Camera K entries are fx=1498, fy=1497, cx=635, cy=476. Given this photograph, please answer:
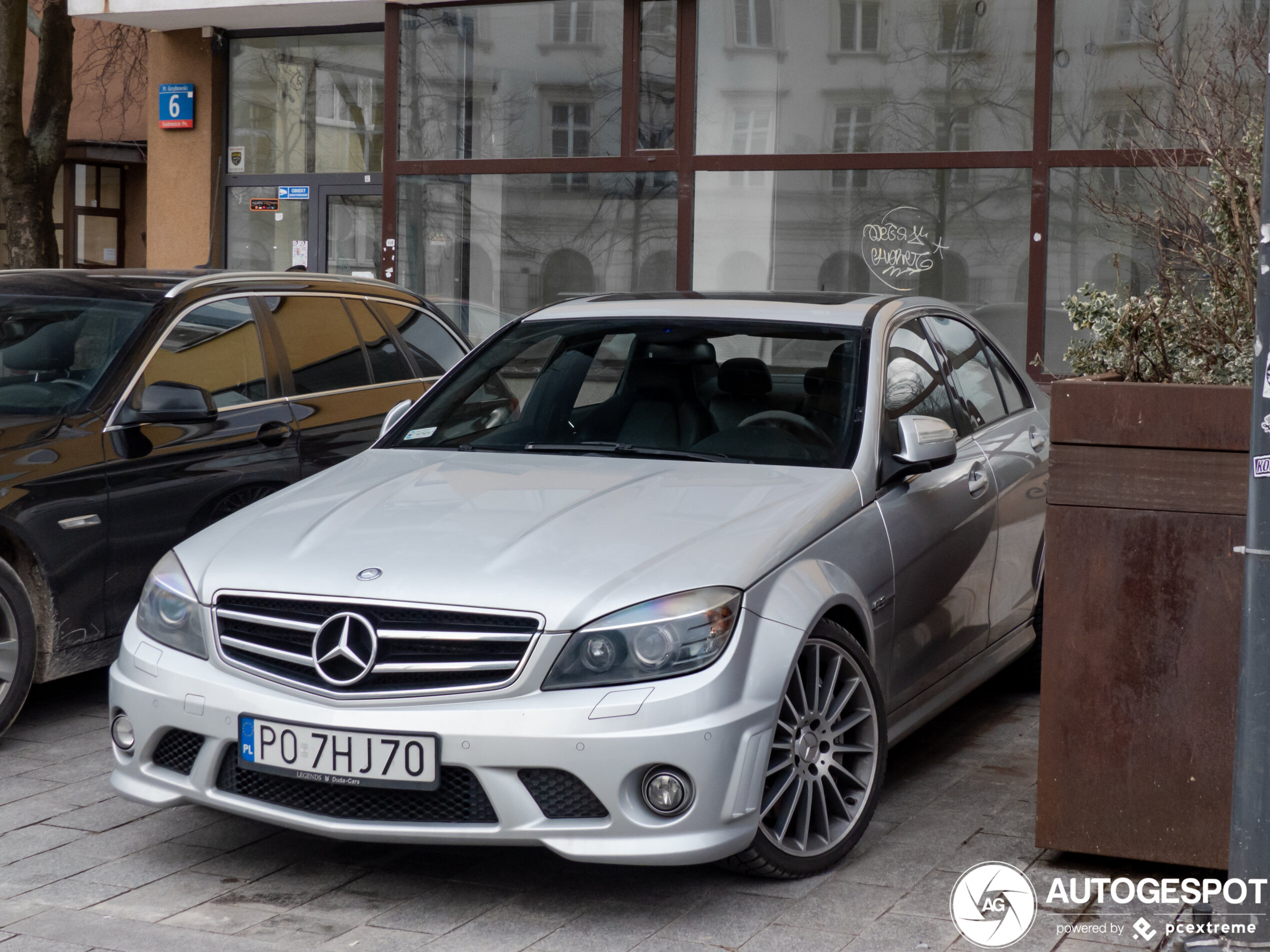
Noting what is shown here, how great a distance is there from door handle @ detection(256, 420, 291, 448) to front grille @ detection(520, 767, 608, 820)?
299cm

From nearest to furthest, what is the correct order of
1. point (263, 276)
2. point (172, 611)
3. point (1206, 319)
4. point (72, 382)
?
point (172, 611), point (1206, 319), point (72, 382), point (263, 276)

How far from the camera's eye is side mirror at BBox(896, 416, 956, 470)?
4.50 meters

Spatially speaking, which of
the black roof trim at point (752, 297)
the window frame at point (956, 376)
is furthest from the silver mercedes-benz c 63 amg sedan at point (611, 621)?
the window frame at point (956, 376)

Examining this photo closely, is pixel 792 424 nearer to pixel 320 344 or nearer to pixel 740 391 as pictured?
pixel 740 391

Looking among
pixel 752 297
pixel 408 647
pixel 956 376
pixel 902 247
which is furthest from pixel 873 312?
pixel 902 247

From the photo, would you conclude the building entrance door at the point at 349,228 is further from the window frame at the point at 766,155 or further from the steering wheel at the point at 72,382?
the steering wheel at the point at 72,382

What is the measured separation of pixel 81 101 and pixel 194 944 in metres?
19.8

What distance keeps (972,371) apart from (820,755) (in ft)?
7.40

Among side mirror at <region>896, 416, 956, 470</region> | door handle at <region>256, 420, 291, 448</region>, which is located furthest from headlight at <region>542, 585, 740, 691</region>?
door handle at <region>256, 420, 291, 448</region>

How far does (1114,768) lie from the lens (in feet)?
12.9

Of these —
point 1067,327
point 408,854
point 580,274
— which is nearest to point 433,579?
point 408,854

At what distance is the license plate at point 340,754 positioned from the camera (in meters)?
3.56

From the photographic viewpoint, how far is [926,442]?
14.8 feet

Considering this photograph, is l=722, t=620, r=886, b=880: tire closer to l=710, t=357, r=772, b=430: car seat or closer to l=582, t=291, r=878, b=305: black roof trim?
l=710, t=357, r=772, b=430: car seat
